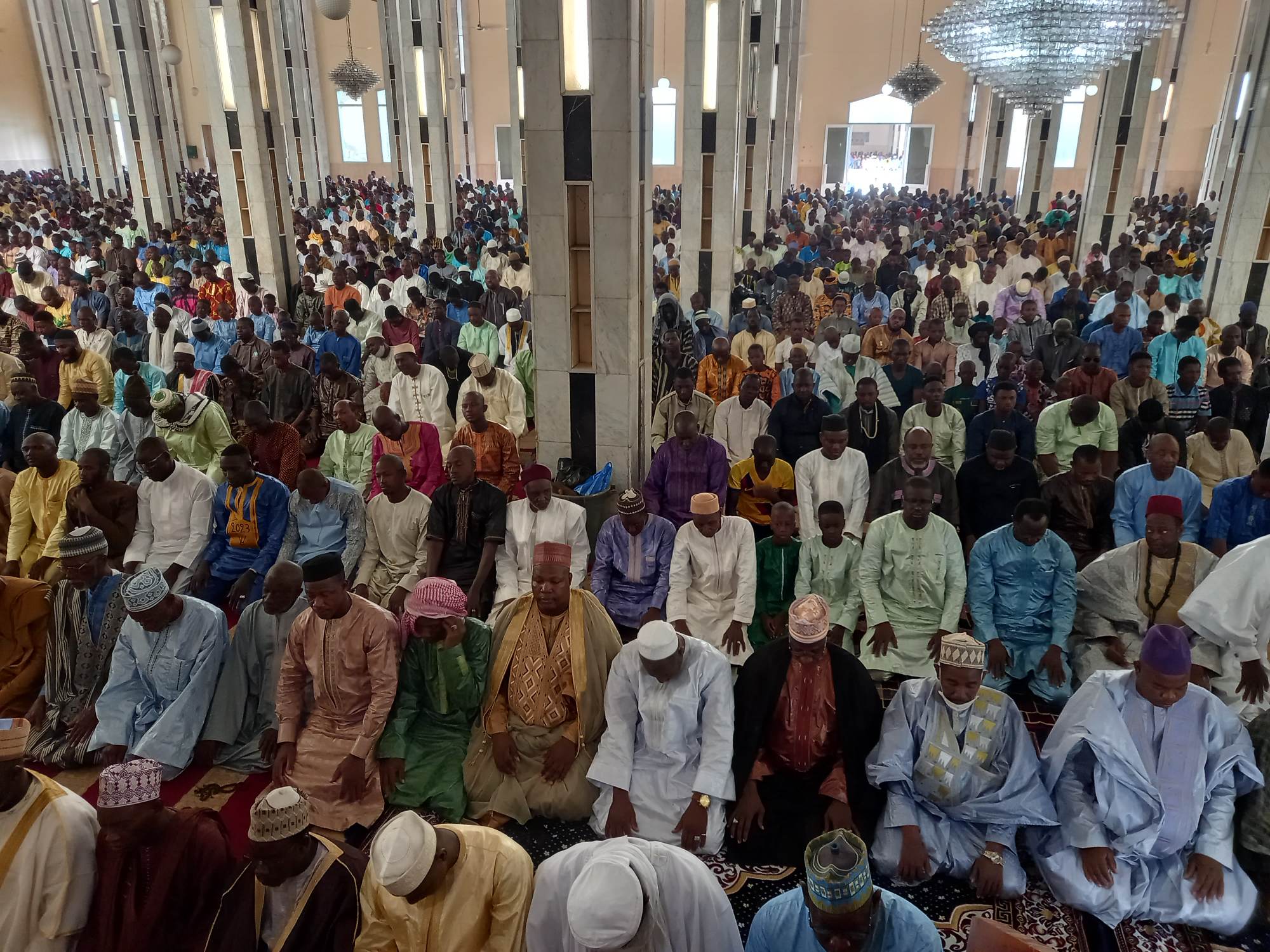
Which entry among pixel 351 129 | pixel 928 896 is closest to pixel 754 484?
pixel 928 896

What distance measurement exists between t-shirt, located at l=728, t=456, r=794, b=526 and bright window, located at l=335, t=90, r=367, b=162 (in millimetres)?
28818

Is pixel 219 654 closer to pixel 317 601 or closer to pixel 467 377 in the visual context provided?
pixel 317 601

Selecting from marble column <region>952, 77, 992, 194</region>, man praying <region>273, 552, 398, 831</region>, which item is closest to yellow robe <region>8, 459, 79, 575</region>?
man praying <region>273, 552, 398, 831</region>

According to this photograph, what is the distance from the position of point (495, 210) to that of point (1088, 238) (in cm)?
1201

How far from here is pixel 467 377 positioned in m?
7.04

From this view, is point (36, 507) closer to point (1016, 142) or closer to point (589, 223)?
point (589, 223)

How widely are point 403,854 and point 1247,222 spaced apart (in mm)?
10127

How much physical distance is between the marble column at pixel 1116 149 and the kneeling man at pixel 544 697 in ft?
41.4

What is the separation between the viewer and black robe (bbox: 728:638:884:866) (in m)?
3.27

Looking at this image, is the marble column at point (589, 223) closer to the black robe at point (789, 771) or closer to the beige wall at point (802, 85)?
the black robe at point (789, 771)

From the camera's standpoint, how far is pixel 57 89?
89.0 feet

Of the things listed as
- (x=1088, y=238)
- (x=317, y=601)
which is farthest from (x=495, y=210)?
(x=317, y=601)

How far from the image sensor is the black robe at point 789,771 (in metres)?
3.27

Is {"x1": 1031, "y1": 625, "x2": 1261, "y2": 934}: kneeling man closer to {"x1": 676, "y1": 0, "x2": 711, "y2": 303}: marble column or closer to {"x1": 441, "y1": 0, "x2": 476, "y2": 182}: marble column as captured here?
{"x1": 676, "y1": 0, "x2": 711, "y2": 303}: marble column
